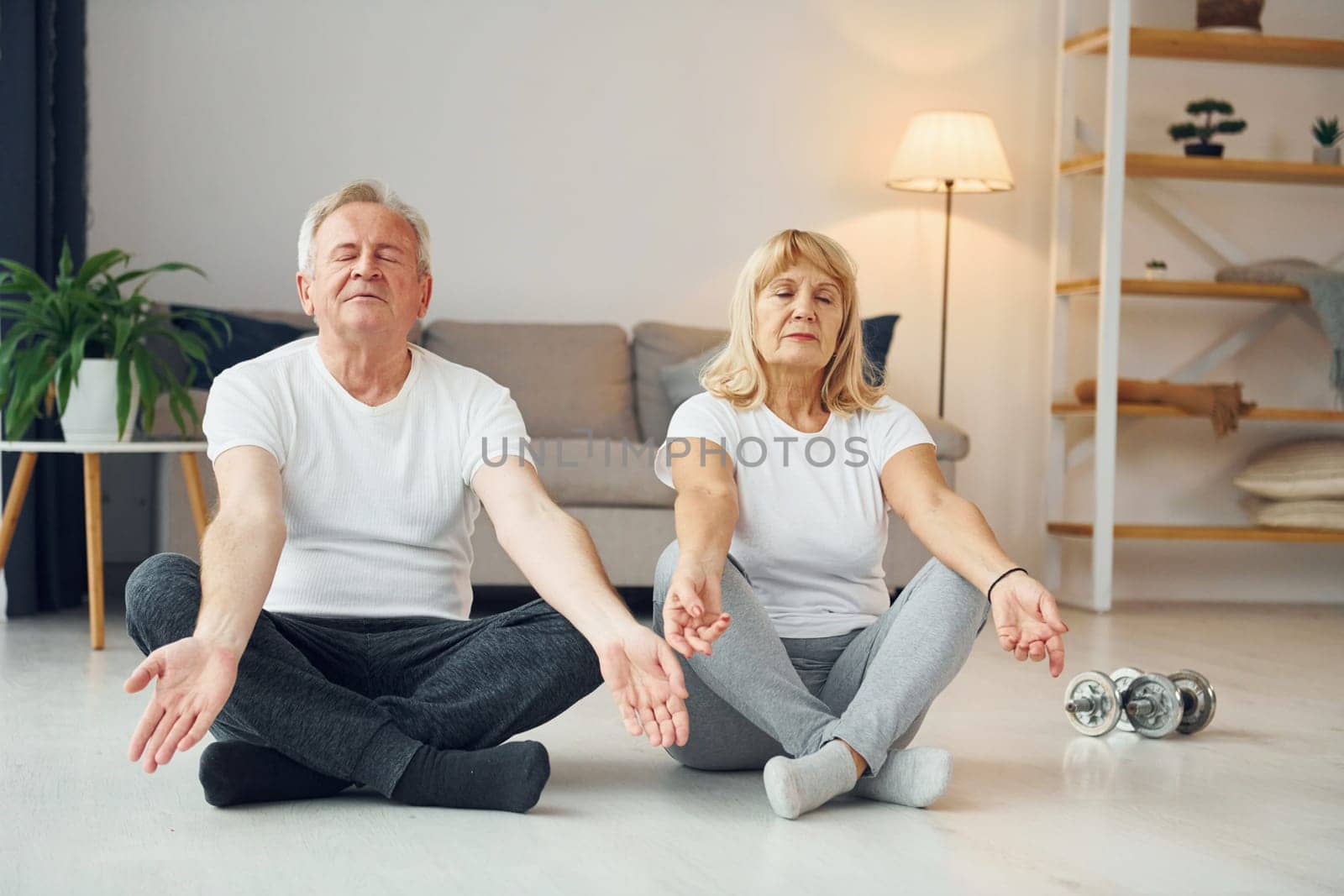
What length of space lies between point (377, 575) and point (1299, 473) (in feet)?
11.6

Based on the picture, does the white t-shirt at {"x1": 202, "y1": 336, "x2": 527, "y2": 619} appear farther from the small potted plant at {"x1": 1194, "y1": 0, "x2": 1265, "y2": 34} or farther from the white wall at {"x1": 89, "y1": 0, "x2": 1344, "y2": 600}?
the small potted plant at {"x1": 1194, "y1": 0, "x2": 1265, "y2": 34}

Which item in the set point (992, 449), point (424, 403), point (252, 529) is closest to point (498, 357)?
point (992, 449)

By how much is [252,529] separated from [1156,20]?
4038 millimetres

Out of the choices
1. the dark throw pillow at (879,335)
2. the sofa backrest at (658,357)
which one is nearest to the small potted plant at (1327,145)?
the dark throw pillow at (879,335)

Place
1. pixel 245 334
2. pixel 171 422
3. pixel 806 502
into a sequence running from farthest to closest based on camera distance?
pixel 245 334
pixel 171 422
pixel 806 502

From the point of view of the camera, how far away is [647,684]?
5.15 ft

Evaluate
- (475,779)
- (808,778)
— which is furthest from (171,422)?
(808,778)

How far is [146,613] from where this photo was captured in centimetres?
167

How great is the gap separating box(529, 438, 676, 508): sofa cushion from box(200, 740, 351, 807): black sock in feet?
6.76

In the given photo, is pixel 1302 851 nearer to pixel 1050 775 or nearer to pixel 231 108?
pixel 1050 775

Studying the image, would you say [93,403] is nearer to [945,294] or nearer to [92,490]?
[92,490]

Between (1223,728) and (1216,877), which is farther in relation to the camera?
(1223,728)

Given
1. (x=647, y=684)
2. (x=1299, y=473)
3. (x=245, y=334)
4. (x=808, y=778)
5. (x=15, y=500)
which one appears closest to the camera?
(x=647, y=684)

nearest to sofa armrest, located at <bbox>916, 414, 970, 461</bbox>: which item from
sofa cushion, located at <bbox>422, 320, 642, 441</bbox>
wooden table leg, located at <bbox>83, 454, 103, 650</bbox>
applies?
sofa cushion, located at <bbox>422, 320, 642, 441</bbox>
